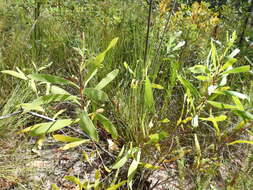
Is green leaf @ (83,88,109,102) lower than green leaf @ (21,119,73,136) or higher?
higher

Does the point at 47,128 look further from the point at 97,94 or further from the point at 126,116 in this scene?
the point at 126,116

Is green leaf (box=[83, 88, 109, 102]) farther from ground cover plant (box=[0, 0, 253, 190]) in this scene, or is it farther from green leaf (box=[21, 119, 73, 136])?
green leaf (box=[21, 119, 73, 136])

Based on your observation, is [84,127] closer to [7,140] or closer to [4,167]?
[4,167]

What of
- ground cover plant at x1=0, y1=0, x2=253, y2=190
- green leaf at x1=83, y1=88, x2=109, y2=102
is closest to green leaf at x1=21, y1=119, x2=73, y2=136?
ground cover plant at x1=0, y1=0, x2=253, y2=190

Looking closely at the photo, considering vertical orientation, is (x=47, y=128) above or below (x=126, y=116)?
above

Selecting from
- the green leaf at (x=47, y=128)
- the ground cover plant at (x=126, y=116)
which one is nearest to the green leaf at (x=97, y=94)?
the ground cover plant at (x=126, y=116)

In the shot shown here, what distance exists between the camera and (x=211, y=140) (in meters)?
1.33

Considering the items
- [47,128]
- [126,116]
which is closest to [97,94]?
[47,128]

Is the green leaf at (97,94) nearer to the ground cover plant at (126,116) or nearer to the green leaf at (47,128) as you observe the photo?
the ground cover plant at (126,116)

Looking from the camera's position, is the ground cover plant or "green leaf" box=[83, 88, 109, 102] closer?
"green leaf" box=[83, 88, 109, 102]

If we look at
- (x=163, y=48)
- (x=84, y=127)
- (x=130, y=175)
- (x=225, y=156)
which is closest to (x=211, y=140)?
(x=225, y=156)

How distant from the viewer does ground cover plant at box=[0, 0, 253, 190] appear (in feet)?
2.77

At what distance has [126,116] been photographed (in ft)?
4.05

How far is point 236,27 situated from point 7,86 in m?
1.70
